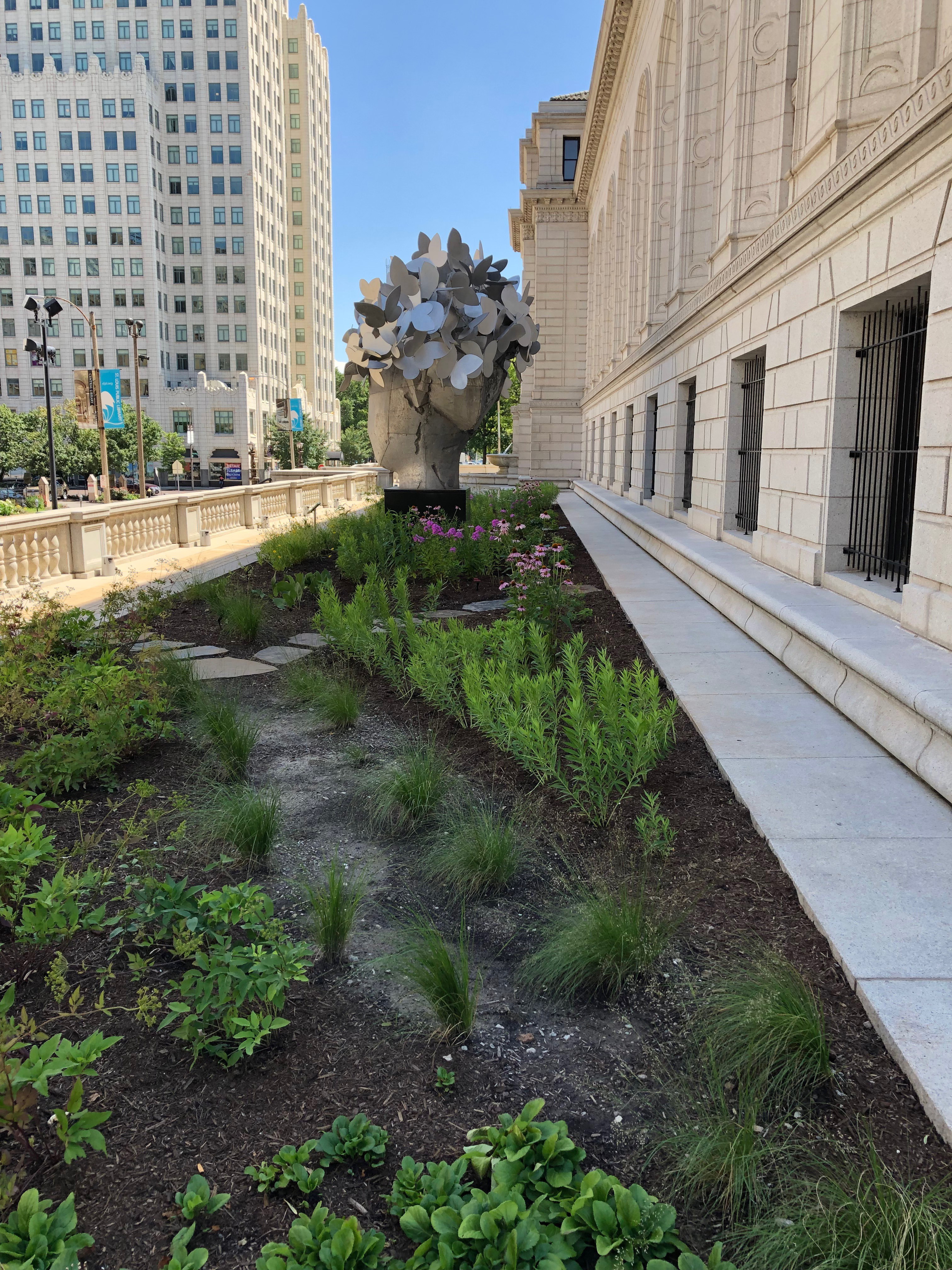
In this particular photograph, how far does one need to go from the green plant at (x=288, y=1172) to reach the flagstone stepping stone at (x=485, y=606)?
7.42m

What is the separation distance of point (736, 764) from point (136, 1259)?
3699 millimetres

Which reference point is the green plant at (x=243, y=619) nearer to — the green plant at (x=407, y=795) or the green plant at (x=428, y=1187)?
the green plant at (x=407, y=795)

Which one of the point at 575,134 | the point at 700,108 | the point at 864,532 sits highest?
the point at 575,134

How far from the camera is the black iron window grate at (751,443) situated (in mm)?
12477

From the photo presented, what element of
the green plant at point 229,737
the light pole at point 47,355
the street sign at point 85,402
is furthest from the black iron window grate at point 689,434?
the street sign at point 85,402

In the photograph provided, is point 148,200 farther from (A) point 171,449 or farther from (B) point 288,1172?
(B) point 288,1172

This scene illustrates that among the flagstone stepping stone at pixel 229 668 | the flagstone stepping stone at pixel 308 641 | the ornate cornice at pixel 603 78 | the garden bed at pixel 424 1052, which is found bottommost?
the garden bed at pixel 424 1052

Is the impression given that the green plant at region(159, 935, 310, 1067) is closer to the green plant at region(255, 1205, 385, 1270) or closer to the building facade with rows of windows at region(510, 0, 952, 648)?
the green plant at region(255, 1205, 385, 1270)

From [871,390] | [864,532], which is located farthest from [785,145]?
[864,532]

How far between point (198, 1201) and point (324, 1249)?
0.38 meters

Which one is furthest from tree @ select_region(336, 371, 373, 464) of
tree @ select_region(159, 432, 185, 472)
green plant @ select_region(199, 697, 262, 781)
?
green plant @ select_region(199, 697, 262, 781)

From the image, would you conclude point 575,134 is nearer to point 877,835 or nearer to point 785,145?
point 785,145

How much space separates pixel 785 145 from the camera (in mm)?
11906

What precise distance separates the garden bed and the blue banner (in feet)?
121
